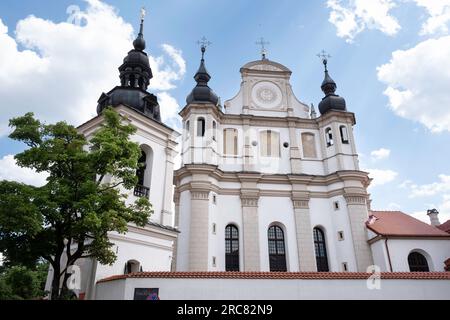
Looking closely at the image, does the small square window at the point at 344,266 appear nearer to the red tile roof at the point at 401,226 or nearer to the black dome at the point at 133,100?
the red tile roof at the point at 401,226

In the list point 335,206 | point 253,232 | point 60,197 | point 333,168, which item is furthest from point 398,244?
point 60,197

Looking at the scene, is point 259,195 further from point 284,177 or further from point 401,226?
point 401,226

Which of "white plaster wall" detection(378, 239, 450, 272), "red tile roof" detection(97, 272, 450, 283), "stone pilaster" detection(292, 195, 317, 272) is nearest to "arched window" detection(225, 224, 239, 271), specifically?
"stone pilaster" detection(292, 195, 317, 272)

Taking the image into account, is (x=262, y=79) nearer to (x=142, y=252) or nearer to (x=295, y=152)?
(x=295, y=152)

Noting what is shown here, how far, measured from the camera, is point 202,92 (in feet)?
85.6

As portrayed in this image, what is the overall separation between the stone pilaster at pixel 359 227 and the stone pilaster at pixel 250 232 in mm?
5988

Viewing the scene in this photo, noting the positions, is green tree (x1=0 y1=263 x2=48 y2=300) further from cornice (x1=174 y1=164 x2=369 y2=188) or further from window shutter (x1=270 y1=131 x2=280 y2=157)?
window shutter (x1=270 y1=131 x2=280 y2=157)

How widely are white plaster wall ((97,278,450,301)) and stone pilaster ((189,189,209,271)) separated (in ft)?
26.3

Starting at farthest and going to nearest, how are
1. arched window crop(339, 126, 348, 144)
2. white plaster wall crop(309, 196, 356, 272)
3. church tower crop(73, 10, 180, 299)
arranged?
arched window crop(339, 126, 348, 144) < white plaster wall crop(309, 196, 356, 272) < church tower crop(73, 10, 180, 299)

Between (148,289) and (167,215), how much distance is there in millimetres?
5284

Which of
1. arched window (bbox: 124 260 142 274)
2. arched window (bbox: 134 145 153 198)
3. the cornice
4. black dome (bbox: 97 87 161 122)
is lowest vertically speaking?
arched window (bbox: 124 260 142 274)

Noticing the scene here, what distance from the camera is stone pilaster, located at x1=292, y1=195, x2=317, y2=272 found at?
21.9m

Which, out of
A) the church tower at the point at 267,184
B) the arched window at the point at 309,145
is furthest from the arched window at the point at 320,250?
the arched window at the point at 309,145

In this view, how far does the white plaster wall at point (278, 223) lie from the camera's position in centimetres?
2202
